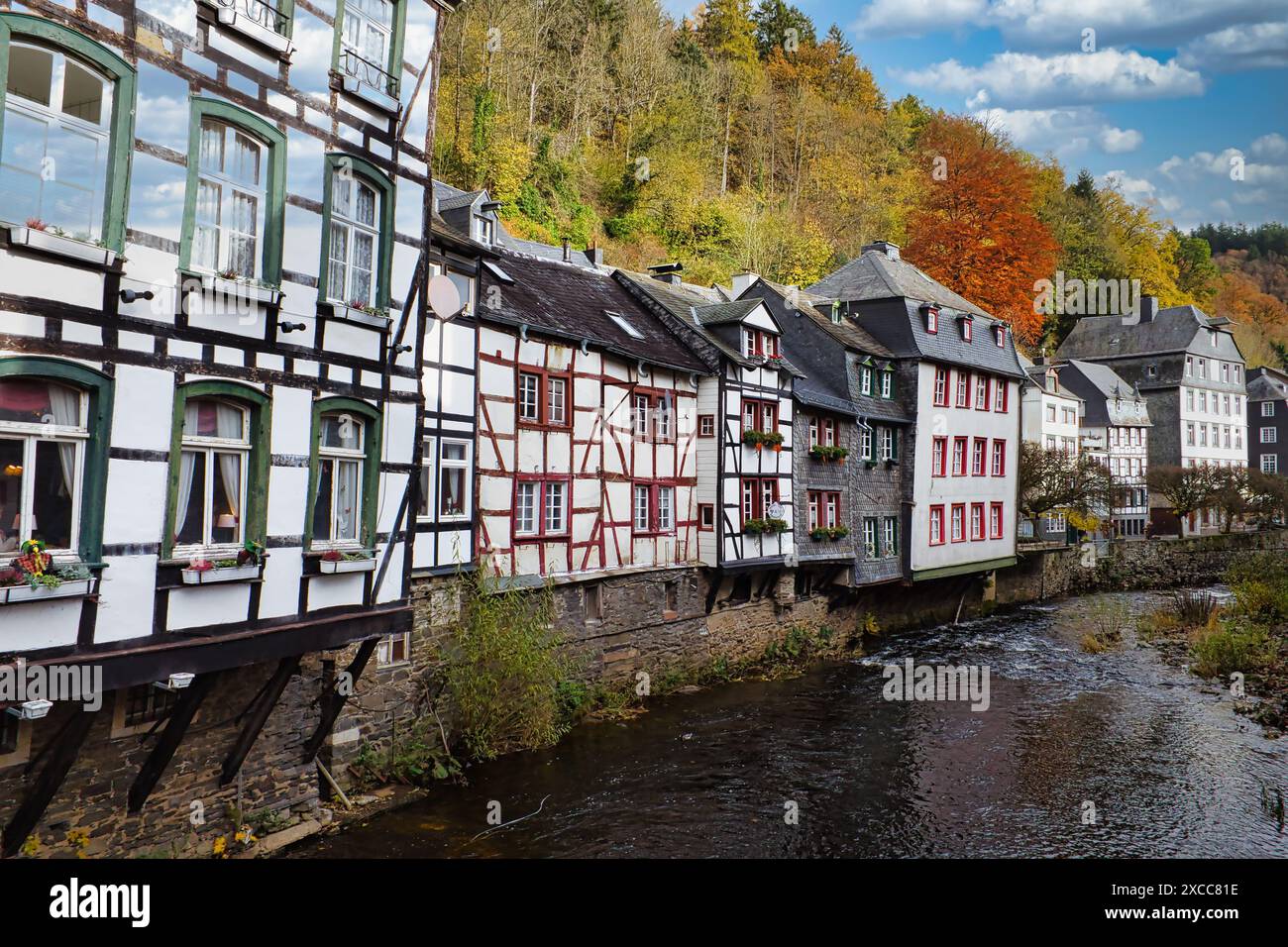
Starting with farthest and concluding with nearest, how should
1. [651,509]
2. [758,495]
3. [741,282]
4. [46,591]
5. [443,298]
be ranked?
1. [741,282]
2. [758,495]
3. [651,509]
4. [443,298]
5. [46,591]

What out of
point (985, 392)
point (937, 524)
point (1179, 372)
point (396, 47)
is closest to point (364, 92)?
point (396, 47)

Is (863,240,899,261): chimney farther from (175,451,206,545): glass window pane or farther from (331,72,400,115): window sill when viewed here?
(175,451,206,545): glass window pane

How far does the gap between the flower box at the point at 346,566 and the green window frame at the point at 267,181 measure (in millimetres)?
2841

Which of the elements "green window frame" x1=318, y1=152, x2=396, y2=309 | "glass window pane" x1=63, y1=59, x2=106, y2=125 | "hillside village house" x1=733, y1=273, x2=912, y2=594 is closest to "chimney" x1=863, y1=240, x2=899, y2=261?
"hillside village house" x1=733, y1=273, x2=912, y2=594

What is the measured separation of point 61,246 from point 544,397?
31.2 feet

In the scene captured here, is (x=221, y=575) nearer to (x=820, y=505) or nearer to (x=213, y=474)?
(x=213, y=474)

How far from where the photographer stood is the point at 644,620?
18.5 meters

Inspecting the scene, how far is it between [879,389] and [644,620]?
11.2 m

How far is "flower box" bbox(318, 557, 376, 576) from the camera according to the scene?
967cm

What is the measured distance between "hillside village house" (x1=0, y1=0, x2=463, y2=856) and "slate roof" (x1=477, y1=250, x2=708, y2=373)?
444 cm

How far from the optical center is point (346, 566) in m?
9.85

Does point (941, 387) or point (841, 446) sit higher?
point (941, 387)
